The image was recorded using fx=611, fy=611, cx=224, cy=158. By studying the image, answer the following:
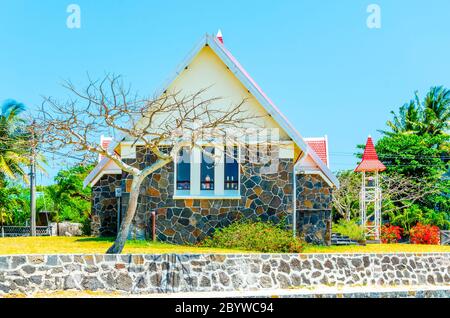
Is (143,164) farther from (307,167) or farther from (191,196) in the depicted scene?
(307,167)

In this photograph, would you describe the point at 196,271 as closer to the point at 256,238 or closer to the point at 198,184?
the point at 256,238

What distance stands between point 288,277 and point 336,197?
21164mm

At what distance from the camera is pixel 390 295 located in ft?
51.9

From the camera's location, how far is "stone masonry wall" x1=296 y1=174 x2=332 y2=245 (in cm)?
2272

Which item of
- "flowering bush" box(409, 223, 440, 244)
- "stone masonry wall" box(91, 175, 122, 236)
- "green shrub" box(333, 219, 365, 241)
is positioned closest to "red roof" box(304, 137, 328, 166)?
"green shrub" box(333, 219, 365, 241)

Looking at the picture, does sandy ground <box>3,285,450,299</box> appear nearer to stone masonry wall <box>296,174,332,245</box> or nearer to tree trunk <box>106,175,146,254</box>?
tree trunk <box>106,175,146,254</box>

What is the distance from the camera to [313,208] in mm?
23047

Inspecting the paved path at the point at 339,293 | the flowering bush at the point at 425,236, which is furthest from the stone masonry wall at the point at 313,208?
the flowering bush at the point at 425,236

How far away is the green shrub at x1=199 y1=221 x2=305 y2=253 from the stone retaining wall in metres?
2.89

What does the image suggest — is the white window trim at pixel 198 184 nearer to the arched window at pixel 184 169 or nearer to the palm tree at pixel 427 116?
the arched window at pixel 184 169

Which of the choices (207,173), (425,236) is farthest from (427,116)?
(207,173)

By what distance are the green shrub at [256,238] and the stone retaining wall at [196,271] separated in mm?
2892

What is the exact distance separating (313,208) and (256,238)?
4221 mm
